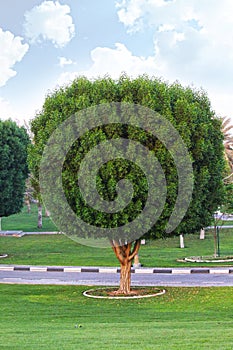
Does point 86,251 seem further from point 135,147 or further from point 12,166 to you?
point 135,147

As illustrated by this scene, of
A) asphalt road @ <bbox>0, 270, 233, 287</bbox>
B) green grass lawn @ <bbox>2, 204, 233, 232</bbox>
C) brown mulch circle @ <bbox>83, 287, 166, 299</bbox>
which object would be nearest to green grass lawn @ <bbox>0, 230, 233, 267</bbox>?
asphalt road @ <bbox>0, 270, 233, 287</bbox>

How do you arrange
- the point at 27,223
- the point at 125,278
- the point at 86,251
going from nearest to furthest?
the point at 125,278
the point at 86,251
the point at 27,223

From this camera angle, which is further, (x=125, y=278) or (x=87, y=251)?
(x=87, y=251)

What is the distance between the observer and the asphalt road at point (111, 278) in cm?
2377

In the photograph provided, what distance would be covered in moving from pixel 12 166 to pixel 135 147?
58.1 ft

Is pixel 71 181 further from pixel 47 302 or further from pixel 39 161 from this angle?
pixel 47 302

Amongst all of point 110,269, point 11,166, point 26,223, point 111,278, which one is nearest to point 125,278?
point 111,278

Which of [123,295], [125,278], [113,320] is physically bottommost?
[113,320]

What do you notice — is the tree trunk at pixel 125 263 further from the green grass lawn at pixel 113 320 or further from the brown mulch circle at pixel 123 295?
the green grass lawn at pixel 113 320

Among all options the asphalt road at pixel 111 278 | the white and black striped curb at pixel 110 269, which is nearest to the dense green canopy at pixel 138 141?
the asphalt road at pixel 111 278

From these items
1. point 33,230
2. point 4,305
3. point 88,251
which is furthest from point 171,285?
point 33,230

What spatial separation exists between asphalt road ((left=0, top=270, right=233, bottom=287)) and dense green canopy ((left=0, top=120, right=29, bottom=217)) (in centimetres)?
737

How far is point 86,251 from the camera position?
3709 cm

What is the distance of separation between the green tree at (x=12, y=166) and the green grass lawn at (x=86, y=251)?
2845mm
